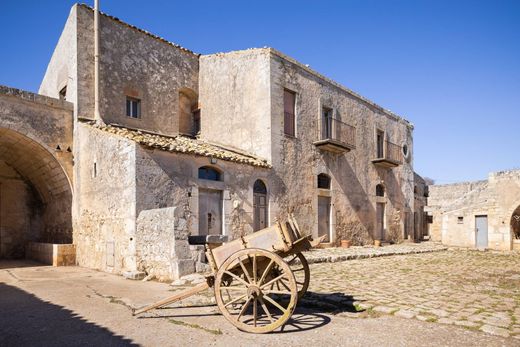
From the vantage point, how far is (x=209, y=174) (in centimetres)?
1216

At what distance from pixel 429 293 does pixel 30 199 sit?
15100 millimetres

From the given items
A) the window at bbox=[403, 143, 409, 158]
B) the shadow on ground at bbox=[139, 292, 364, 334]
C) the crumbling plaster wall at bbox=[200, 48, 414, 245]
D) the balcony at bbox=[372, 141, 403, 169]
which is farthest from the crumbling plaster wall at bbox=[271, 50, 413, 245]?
the shadow on ground at bbox=[139, 292, 364, 334]

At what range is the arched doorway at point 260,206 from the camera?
13.6 metres

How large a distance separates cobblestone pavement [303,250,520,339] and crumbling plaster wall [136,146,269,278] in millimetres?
3060

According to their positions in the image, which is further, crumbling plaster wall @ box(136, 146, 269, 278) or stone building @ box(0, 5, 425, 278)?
stone building @ box(0, 5, 425, 278)

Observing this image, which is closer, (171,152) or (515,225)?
(171,152)

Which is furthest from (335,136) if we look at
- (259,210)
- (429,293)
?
(429,293)

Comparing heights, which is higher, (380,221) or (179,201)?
(179,201)

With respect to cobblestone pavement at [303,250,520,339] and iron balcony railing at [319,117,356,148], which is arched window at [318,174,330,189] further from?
cobblestone pavement at [303,250,520,339]

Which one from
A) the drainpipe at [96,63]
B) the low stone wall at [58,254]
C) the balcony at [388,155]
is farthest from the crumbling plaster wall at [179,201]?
the balcony at [388,155]

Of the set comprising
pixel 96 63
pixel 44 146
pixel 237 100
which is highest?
pixel 96 63

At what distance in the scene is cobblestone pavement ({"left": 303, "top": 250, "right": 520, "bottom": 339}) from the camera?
206 inches

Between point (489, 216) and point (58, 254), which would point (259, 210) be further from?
point (489, 216)

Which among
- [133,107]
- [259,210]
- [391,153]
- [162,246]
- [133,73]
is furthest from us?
[391,153]
